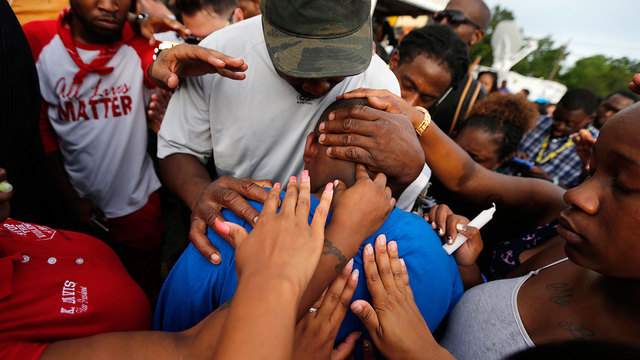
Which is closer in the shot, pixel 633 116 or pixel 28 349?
pixel 28 349

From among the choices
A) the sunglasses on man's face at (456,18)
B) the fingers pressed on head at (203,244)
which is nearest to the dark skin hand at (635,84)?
the fingers pressed on head at (203,244)

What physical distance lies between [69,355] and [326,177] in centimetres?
112

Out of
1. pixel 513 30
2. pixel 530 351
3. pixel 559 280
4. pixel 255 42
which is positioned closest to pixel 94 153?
pixel 255 42

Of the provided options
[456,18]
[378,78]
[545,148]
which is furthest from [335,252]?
[545,148]

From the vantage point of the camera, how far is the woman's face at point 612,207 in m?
1.06

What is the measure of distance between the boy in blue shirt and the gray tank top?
0.35 ft

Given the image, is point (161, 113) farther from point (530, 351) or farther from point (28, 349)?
point (530, 351)

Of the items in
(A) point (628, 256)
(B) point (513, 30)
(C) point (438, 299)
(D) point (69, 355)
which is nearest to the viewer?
(D) point (69, 355)

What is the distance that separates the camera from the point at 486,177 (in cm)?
208

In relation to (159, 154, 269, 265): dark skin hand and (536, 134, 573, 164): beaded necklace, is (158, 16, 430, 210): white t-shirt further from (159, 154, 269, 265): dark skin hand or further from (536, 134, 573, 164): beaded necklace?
(536, 134, 573, 164): beaded necklace

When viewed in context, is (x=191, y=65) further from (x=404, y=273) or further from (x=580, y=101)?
(x=580, y=101)

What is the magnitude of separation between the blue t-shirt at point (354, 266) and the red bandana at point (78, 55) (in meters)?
1.90

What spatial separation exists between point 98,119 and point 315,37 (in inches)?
81.0

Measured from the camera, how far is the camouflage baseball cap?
4.65ft
